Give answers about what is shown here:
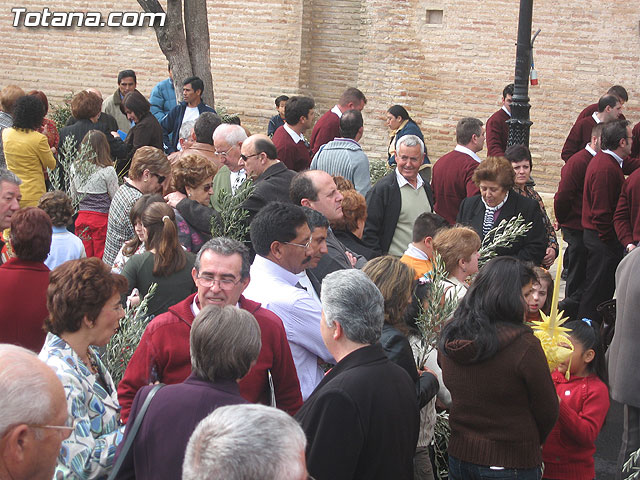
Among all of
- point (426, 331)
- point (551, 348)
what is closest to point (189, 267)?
point (426, 331)

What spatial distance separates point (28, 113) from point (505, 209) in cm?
443

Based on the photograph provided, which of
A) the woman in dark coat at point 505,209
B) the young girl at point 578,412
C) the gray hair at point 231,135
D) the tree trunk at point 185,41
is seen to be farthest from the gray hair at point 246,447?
the tree trunk at point 185,41

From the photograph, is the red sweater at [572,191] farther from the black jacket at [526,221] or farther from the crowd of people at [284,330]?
the black jacket at [526,221]

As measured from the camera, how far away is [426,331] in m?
4.52

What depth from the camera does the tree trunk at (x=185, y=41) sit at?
498 inches

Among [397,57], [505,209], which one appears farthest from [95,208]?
[397,57]

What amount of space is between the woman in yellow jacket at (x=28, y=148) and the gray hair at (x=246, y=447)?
6.40m

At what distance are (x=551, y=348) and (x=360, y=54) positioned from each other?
11.3 meters

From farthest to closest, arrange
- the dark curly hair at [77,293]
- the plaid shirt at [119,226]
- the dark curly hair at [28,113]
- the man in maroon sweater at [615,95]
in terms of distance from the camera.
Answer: the man in maroon sweater at [615,95], the dark curly hair at [28,113], the plaid shirt at [119,226], the dark curly hair at [77,293]

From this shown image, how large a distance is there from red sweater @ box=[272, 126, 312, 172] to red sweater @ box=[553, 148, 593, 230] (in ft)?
8.64

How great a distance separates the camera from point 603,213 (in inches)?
326

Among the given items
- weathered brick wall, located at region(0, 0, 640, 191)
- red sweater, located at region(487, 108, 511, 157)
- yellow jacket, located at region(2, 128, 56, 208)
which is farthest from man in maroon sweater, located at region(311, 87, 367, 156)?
weathered brick wall, located at region(0, 0, 640, 191)

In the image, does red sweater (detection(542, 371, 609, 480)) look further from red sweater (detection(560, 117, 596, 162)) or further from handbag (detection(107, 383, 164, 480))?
red sweater (detection(560, 117, 596, 162))

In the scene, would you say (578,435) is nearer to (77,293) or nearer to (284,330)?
(284,330)
